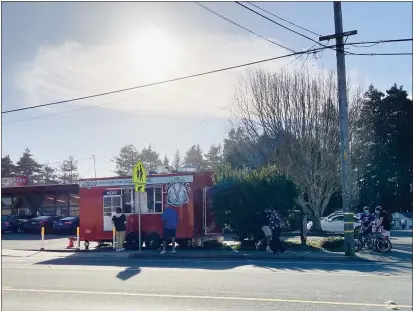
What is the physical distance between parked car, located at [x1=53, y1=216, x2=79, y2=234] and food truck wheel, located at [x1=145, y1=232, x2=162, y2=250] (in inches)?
600

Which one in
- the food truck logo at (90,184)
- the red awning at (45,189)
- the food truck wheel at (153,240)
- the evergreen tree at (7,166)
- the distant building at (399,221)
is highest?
the evergreen tree at (7,166)

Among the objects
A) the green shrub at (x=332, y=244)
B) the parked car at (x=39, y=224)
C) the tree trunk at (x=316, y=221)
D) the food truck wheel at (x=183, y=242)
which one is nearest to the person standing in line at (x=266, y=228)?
the green shrub at (x=332, y=244)

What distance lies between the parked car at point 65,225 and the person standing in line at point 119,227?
48.5ft

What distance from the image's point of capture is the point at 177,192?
19922 millimetres

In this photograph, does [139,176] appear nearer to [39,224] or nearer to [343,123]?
[343,123]

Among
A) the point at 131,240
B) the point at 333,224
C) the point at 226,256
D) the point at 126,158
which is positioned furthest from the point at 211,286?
the point at 126,158

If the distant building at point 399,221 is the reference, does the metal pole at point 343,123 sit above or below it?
above

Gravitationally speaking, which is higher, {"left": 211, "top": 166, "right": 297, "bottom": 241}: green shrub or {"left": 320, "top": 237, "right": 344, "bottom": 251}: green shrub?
{"left": 211, "top": 166, "right": 297, "bottom": 241}: green shrub

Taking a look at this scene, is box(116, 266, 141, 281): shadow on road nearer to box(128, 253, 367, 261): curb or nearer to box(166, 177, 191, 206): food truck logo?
box(128, 253, 367, 261): curb

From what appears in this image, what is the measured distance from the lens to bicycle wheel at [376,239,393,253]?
1752cm

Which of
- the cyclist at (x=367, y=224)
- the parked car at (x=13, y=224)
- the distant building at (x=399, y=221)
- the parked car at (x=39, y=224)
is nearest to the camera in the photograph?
the cyclist at (x=367, y=224)

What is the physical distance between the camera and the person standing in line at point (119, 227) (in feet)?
64.8

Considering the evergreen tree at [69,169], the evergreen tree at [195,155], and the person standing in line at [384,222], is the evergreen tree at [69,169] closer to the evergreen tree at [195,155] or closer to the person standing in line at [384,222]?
the evergreen tree at [195,155]

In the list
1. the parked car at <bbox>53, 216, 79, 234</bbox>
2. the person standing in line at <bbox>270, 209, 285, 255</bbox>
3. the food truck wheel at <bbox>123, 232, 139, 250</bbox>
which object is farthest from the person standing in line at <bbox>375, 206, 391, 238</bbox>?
the parked car at <bbox>53, 216, 79, 234</bbox>
